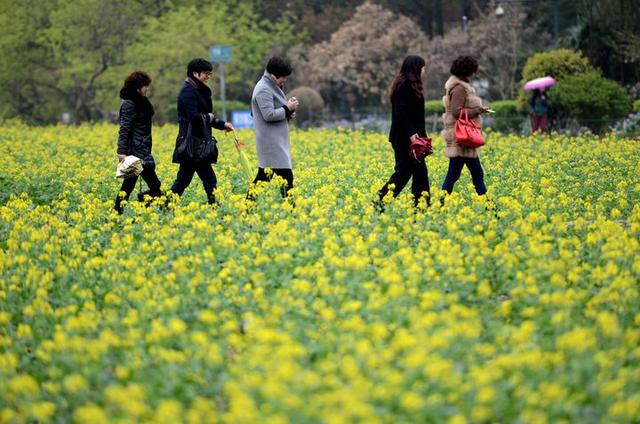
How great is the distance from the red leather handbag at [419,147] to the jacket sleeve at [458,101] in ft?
2.64

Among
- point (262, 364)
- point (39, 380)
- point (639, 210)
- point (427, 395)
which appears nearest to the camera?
point (427, 395)

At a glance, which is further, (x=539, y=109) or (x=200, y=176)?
(x=539, y=109)

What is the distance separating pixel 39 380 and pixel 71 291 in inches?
60.7

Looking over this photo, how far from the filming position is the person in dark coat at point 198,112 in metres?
11.5

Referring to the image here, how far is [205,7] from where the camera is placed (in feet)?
170

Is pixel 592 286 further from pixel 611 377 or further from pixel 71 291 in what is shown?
pixel 71 291

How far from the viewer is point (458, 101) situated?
1194 cm

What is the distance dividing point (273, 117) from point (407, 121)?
138cm

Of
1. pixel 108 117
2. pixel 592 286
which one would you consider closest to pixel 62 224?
pixel 592 286

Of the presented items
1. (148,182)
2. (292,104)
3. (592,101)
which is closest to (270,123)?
(292,104)

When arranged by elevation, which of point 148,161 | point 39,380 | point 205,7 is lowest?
point 39,380

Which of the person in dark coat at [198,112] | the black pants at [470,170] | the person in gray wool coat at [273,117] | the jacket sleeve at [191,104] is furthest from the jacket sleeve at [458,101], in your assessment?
the jacket sleeve at [191,104]

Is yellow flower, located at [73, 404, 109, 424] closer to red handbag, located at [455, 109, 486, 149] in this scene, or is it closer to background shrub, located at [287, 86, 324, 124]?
red handbag, located at [455, 109, 486, 149]

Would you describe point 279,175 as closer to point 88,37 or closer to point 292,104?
point 292,104
